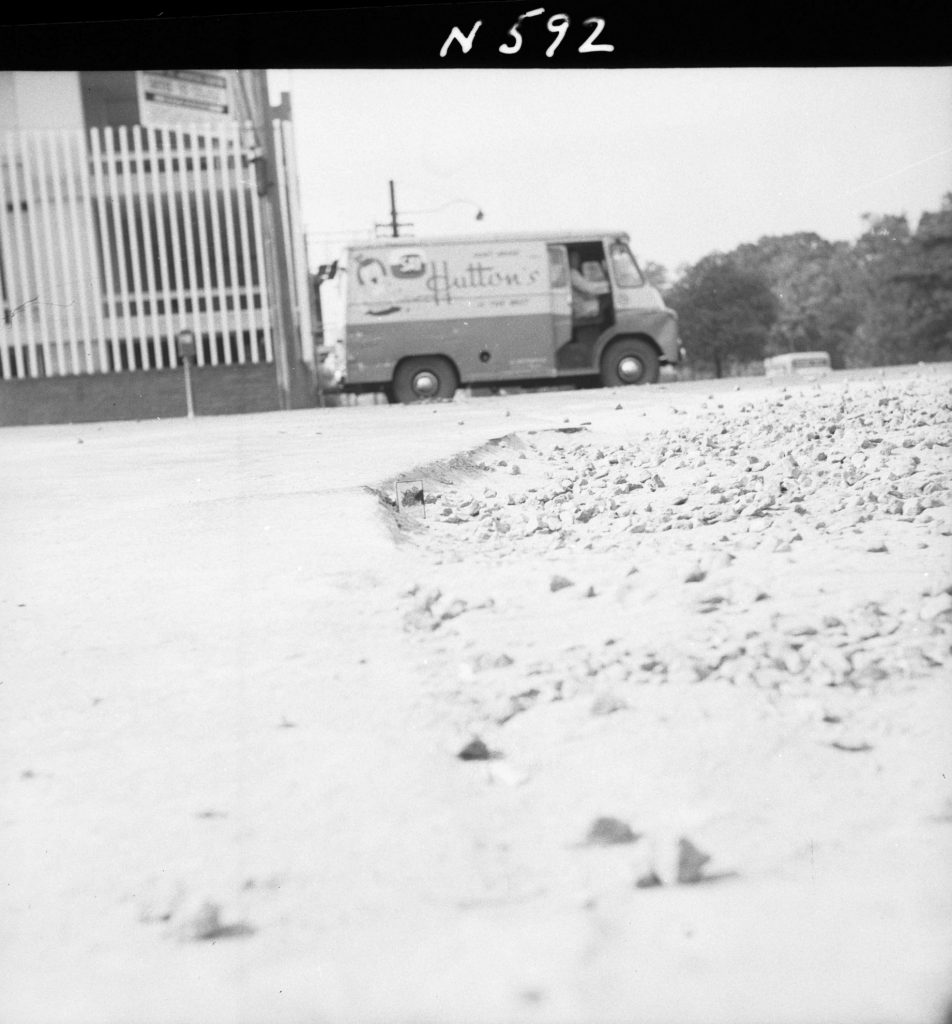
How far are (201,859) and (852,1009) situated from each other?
52cm

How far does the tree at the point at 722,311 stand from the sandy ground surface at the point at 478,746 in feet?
0.53

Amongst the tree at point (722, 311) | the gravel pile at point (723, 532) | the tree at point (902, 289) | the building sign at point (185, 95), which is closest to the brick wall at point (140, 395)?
the gravel pile at point (723, 532)

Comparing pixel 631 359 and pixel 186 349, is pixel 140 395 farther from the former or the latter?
pixel 631 359

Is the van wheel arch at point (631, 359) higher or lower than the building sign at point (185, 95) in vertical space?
lower

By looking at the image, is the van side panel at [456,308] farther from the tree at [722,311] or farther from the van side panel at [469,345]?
the tree at [722,311]

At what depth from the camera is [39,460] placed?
6.25 feet

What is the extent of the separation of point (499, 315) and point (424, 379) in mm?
187

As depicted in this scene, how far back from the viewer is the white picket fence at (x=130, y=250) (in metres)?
1.44

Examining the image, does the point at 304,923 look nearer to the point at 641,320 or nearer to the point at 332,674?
the point at 332,674

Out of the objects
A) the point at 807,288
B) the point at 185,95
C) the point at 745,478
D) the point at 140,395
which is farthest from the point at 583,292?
the point at 185,95

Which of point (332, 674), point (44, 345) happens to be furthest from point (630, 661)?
point (44, 345)

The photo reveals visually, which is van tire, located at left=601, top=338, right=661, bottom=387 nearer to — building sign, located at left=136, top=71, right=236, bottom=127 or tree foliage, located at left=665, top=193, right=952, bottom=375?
tree foliage, located at left=665, top=193, right=952, bottom=375

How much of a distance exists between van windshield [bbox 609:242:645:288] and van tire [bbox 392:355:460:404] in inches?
13.4

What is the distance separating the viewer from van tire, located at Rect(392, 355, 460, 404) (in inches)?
77.5
